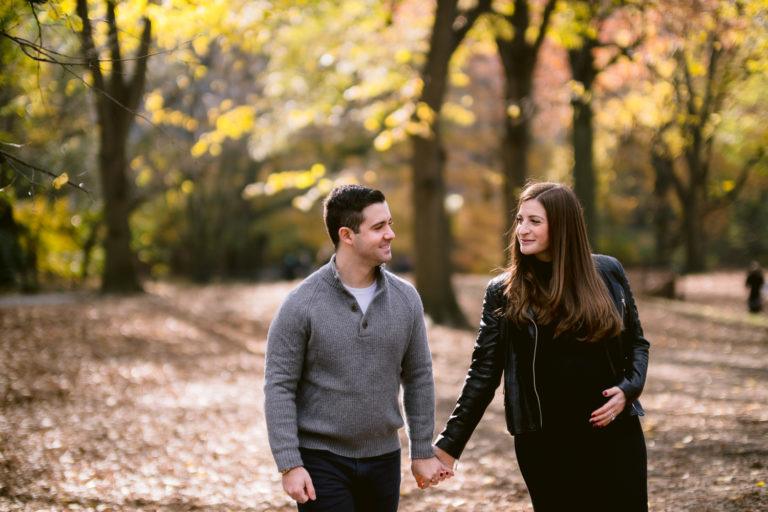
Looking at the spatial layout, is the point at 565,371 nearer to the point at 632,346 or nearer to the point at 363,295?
the point at 632,346

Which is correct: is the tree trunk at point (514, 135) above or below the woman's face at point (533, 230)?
above

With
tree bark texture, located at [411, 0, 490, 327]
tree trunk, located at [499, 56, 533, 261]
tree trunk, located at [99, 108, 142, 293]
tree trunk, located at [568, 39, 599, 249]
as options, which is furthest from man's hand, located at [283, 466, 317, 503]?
tree trunk, located at [99, 108, 142, 293]

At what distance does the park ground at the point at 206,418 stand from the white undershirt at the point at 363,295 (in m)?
3.18

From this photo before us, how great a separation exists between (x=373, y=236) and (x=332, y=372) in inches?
22.9

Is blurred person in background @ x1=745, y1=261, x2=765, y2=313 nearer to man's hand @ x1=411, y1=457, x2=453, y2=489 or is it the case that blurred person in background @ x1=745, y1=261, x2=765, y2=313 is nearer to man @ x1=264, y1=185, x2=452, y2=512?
man's hand @ x1=411, y1=457, x2=453, y2=489

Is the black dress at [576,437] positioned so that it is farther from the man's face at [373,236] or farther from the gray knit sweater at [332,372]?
the man's face at [373,236]

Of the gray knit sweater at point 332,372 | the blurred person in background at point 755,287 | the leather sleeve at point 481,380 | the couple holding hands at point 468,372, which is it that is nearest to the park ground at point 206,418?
the blurred person in background at point 755,287

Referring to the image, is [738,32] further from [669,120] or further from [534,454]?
[669,120]

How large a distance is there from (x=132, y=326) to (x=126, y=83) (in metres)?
6.27

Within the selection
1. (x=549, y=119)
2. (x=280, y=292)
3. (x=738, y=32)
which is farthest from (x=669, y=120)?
(x=738, y=32)

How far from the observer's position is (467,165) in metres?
34.4

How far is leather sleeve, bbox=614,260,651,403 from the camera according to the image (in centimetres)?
344

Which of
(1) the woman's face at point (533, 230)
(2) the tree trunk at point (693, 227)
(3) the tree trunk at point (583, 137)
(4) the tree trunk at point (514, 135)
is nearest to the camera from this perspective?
(1) the woman's face at point (533, 230)

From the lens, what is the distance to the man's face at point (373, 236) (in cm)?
337
